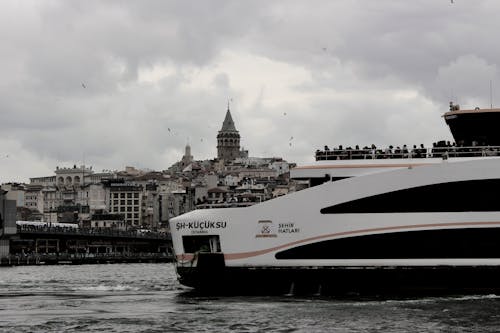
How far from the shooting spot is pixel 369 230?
111 ft

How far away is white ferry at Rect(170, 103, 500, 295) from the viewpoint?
33281 millimetres

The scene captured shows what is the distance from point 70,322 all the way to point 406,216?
36.7 feet

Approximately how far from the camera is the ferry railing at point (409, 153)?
35219 millimetres

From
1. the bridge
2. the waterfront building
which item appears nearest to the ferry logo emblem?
the waterfront building

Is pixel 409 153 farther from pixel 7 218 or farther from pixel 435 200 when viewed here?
pixel 7 218

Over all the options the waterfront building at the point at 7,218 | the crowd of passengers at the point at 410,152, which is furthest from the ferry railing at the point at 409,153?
the waterfront building at the point at 7,218

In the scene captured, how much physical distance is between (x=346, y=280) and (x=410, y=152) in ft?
16.2

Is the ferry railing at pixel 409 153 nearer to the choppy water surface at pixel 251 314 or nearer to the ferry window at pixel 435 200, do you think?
the ferry window at pixel 435 200

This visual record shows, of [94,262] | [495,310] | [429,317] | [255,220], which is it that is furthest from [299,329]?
[94,262]

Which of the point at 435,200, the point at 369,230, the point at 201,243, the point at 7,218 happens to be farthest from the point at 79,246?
the point at 435,200

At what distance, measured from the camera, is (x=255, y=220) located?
35281 mm

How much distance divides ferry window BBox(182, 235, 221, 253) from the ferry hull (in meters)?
0.73

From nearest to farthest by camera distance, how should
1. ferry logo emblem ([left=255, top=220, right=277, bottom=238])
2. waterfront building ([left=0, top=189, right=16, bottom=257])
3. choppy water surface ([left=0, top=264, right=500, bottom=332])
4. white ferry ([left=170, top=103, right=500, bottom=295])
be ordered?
choppy water surface ([left=0, top=264, right=500, bottom=332]) < white ferry ([left=170, top=103, right=500, bottom=295]) < ferry logo emblem ([left=255, top=220, right=277, bottom=238]) < waterfront building ([left=0, top=189, right=16, bottom=257])

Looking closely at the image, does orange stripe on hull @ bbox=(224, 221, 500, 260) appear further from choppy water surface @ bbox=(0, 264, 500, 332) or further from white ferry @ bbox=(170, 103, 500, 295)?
choppy water surface @ bbox=(0, 264, 500, 332)
